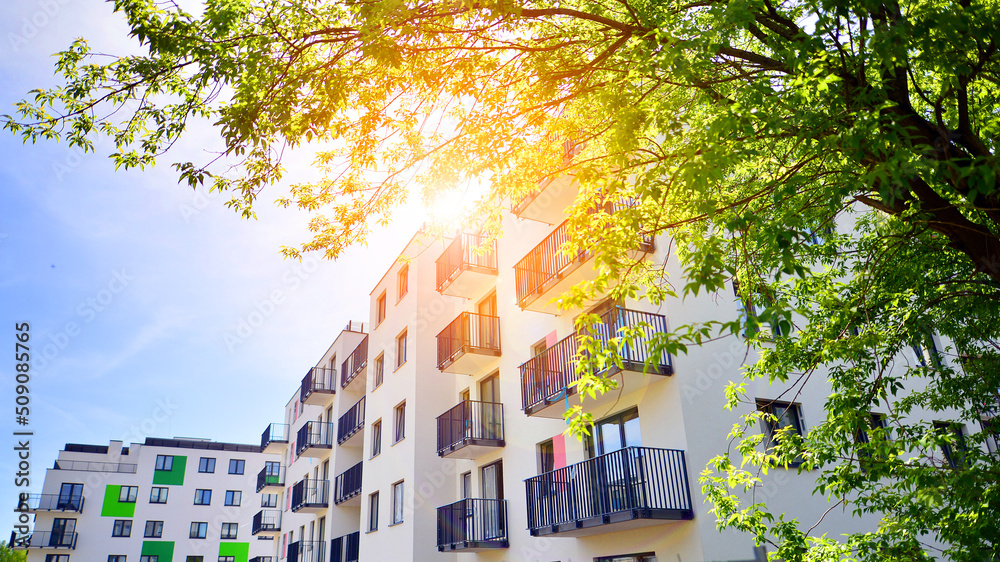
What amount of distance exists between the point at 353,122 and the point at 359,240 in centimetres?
147

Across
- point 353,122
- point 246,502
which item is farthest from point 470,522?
point 246,502

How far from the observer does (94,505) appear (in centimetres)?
5259

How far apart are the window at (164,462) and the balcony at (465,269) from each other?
45.3 m

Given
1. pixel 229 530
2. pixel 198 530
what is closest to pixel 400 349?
pixel 229 530

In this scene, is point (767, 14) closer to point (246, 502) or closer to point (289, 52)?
point (289, 52)

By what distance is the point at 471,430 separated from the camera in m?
17.8

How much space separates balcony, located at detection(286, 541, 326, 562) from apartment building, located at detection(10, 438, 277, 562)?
21.8 metres

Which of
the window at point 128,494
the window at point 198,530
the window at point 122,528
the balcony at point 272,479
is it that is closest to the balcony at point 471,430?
the balcony at point 272,479

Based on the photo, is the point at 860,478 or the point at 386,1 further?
the point at 860,478

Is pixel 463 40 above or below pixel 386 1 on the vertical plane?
above

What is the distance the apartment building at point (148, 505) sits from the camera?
51375 mm

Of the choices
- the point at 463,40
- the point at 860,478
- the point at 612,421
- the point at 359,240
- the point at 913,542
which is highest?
the point at 463,40

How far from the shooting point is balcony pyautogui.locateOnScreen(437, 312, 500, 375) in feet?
60.9

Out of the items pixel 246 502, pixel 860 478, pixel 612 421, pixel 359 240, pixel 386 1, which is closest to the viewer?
pixel 386 1
